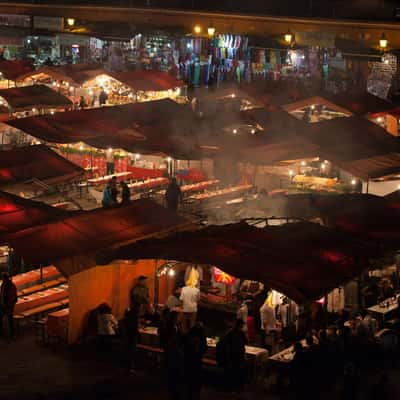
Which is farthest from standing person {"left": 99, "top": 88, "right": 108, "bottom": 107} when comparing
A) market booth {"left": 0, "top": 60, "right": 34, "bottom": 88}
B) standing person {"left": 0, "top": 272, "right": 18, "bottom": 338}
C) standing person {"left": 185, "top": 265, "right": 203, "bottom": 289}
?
standing person {"left": 0, "top": 272, "right": 18, "bottom": 338}

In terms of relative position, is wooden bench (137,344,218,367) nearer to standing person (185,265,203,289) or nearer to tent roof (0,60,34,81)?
standing person (185,265,203,289)

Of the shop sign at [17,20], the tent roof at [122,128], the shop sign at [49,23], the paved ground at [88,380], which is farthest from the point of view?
the shop sign at [17,20]

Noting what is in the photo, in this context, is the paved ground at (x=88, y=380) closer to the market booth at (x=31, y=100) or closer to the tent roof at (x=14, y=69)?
the market booth at (x=31, y=100)

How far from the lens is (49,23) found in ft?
115

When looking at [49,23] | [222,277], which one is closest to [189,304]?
[222,277]

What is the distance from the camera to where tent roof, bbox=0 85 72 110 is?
23.7 meters

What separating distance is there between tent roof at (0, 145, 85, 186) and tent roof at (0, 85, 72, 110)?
5885 millimetres

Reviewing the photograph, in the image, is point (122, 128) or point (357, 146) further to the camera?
point (122, 128)

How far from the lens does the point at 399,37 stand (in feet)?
103

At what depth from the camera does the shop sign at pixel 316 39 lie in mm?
29750

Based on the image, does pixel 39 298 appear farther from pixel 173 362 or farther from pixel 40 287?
pixel 173 362

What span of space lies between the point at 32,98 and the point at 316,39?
11117 millimetres

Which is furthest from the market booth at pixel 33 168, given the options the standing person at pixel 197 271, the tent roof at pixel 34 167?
the standing person at pixel 197 271

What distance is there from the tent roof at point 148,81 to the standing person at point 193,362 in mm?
15820
